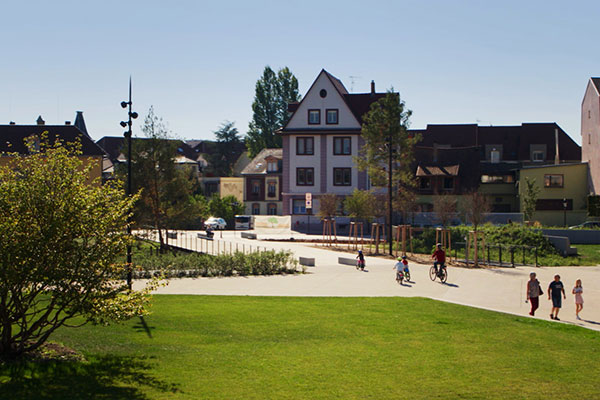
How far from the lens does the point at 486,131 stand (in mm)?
79812

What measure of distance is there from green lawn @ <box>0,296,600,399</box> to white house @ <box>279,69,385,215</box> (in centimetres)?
4414

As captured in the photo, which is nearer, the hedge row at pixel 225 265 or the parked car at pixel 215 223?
the hedge row at pixel 225 265

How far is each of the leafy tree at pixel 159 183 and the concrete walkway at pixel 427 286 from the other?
1093cm

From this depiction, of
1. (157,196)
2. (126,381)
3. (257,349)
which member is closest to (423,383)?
(257,349)

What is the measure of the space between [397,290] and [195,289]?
27.5 feet

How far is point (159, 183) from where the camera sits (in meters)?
39.5

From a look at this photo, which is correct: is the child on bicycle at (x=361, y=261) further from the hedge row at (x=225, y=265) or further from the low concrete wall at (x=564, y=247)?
the low concrete wall at (x=564, y=247)

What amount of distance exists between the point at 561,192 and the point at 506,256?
2641 cm

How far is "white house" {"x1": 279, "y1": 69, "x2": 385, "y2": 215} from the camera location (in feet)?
209

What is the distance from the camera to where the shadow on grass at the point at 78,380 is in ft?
34.2

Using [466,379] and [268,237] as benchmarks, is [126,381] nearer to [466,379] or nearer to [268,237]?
[466,379]

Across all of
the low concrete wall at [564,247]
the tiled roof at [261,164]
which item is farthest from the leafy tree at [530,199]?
the tiled roof at [261,164]

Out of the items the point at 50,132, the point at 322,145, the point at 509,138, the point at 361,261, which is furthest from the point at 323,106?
the point at 361,261

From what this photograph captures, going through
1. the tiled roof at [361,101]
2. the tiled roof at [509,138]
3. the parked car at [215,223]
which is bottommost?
the parked car at [215,223]
